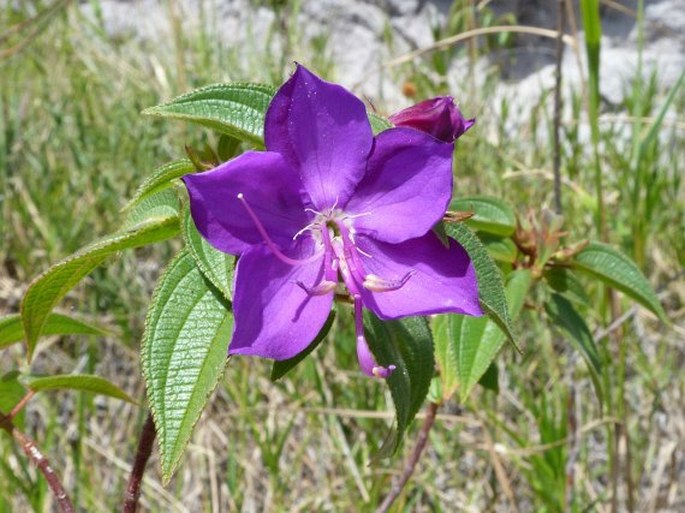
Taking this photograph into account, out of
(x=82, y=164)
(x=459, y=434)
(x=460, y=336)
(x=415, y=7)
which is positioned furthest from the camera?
(x=415, y=7)

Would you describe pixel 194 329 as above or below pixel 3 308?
above

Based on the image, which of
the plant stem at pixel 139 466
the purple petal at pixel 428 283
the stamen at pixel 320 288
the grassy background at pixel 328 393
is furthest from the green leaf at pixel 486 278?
the grassy background at pixel 328 393

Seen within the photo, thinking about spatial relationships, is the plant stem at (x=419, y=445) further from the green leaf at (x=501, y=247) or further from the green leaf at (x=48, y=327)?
the green leaf at (x=48, y=327)

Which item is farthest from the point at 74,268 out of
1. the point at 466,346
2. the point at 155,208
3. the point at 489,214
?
the point at 489,214

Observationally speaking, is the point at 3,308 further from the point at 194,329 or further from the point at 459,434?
the point at 194,329

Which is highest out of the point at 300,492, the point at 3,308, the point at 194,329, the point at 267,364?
the point at 194,329

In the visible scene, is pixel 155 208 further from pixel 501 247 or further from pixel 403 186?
pixel 501 247

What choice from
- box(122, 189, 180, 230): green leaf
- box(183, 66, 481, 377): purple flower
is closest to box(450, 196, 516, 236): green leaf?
box(183, 66, 481, 377): purple flower

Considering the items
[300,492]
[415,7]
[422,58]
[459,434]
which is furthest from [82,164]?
[415,7]
